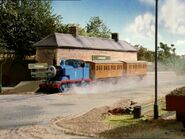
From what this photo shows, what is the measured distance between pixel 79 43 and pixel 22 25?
9.11m

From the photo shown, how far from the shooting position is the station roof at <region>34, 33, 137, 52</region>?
40844 mm

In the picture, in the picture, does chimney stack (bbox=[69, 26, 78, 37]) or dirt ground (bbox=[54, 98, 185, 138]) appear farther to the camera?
chimney stack (bbox=[69, 26, 78, 37])

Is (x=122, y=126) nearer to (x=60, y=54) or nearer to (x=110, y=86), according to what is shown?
(x=110, y=86)

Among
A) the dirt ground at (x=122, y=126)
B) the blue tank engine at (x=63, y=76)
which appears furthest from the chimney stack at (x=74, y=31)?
the dirt ground at (x=122, y=126)

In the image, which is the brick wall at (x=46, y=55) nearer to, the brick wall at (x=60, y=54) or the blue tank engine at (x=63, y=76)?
the brick wall at (x=60, y=54)

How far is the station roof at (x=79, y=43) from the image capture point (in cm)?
4084

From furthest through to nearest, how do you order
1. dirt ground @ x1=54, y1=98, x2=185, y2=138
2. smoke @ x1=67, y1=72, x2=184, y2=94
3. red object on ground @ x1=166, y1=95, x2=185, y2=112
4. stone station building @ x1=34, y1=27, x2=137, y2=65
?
stone station building @ x1=34, y1=27, x2=137, y2=65
smoke @ x1=67, y1=72, x2=184, y2=94
red object on ground @ x1=166, y1=95, x2=185, y2=112
dirt ground @ x1=54, y1=98, x2=185, y2=138

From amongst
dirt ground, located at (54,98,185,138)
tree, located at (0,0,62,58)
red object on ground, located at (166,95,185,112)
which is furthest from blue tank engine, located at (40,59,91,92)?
red object on ground, located at (166,95,185,112)

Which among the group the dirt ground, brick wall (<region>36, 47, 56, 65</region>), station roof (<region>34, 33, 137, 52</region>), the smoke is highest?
station roof (<region>34, 33, 137, 52</region>)

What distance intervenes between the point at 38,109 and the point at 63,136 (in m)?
7.95

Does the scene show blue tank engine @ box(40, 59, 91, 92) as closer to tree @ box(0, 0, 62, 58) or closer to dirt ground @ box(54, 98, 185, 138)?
dirt ground @ box(54, 98, 185, 138)

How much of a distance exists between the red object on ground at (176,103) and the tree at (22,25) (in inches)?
1372

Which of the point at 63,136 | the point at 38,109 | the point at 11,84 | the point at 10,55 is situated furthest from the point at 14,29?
the point at 63,136

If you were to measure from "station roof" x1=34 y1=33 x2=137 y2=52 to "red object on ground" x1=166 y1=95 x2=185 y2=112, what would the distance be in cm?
2695
